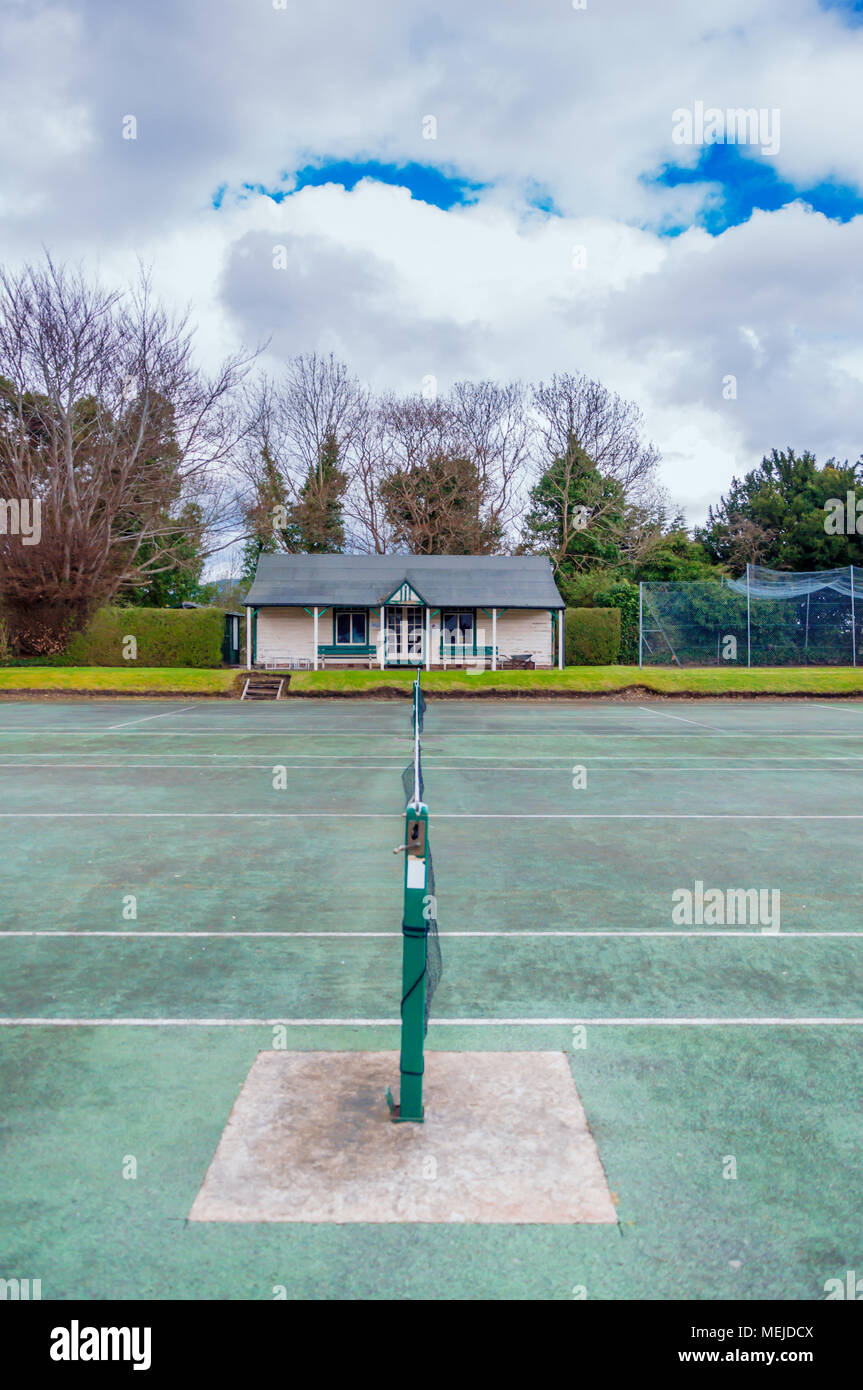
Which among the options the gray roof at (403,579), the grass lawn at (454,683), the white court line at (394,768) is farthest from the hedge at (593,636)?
the white court line at (394,768)

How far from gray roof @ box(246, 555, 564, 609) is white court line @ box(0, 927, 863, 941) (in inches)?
1362

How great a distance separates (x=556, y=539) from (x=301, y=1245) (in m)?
52.7

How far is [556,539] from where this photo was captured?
178 feet

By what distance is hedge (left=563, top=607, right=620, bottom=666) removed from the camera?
141 feet

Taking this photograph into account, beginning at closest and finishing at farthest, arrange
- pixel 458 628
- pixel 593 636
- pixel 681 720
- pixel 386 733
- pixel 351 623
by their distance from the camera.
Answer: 1. pixel 386 733
2. pixel 681 720
3. pixel 593 636
4. pixel 351 623
5. pixel 458 628

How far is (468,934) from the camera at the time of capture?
7000 millimetres

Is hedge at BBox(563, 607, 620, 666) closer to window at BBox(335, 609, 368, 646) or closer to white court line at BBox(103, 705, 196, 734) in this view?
window at BBox(335, 609, 368, 646)

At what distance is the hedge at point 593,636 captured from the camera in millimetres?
42906

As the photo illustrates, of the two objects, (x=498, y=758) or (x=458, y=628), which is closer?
(x=498, y=758)

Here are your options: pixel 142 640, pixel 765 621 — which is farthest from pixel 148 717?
pixel 765 621

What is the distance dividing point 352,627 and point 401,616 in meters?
2.36

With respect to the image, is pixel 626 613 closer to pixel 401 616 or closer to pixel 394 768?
pixel 401 616

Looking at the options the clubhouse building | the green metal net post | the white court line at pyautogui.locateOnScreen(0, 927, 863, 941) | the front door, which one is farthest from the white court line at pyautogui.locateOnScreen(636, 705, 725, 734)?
the green metal net post

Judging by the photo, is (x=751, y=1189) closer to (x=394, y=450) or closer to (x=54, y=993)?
(x=54, y=993)
